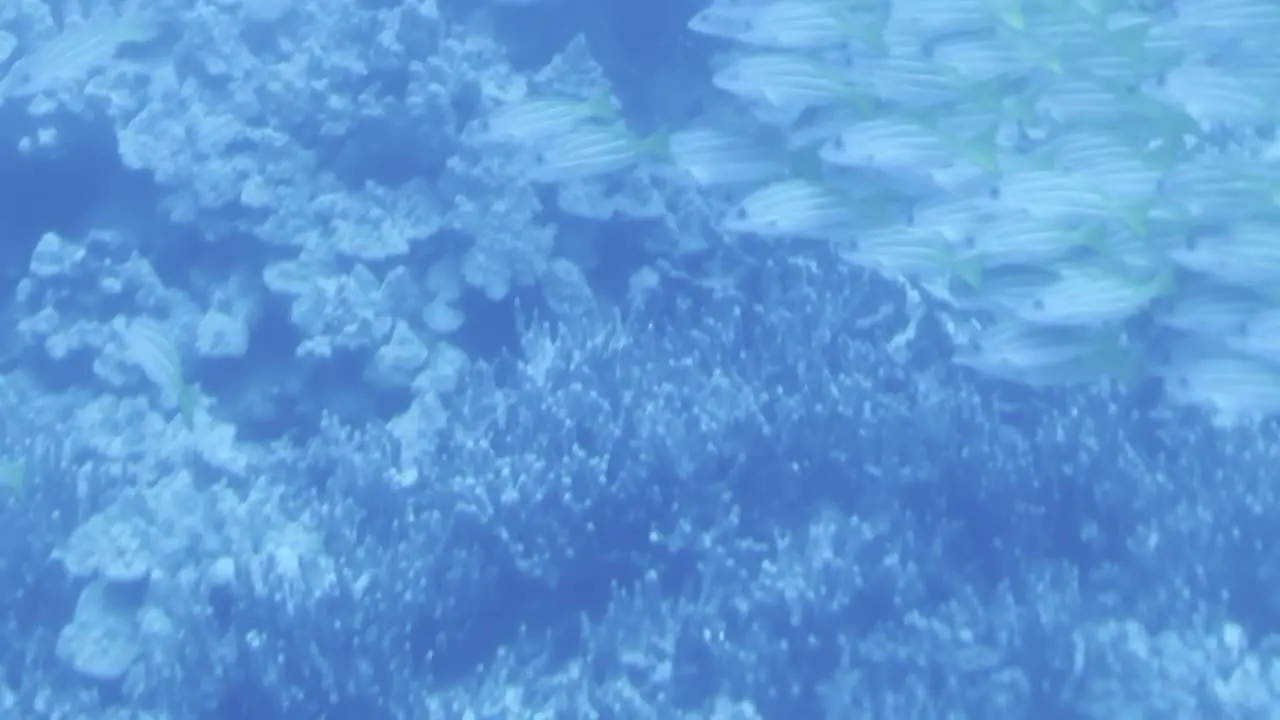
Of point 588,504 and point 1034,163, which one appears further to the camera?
point 588,504

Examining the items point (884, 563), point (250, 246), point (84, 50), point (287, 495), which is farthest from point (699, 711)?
point (84, 50)

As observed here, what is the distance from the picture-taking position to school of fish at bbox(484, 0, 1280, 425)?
4.74 m

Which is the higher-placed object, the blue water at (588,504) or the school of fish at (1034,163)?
the school of fish at (1034,163)

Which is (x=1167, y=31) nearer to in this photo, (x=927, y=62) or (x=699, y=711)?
(x=927, y=62)

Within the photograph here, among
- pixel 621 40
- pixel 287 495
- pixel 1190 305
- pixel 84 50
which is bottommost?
pixel 287 495

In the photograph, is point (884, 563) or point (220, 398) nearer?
point (884, 563)

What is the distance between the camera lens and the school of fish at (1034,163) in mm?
4738

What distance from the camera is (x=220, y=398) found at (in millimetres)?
6340

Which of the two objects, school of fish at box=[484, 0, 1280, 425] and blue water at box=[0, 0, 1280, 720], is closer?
school of fish at box=[484, 0, 1280, 425]

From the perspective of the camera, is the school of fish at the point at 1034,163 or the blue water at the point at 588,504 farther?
the blue water at the point at 588,504

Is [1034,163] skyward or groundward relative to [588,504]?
skyward

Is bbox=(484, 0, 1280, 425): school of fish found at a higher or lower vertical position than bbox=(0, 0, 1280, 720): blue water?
higher

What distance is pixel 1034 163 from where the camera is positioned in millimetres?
5035

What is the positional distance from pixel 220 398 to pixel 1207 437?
446 centimetres
